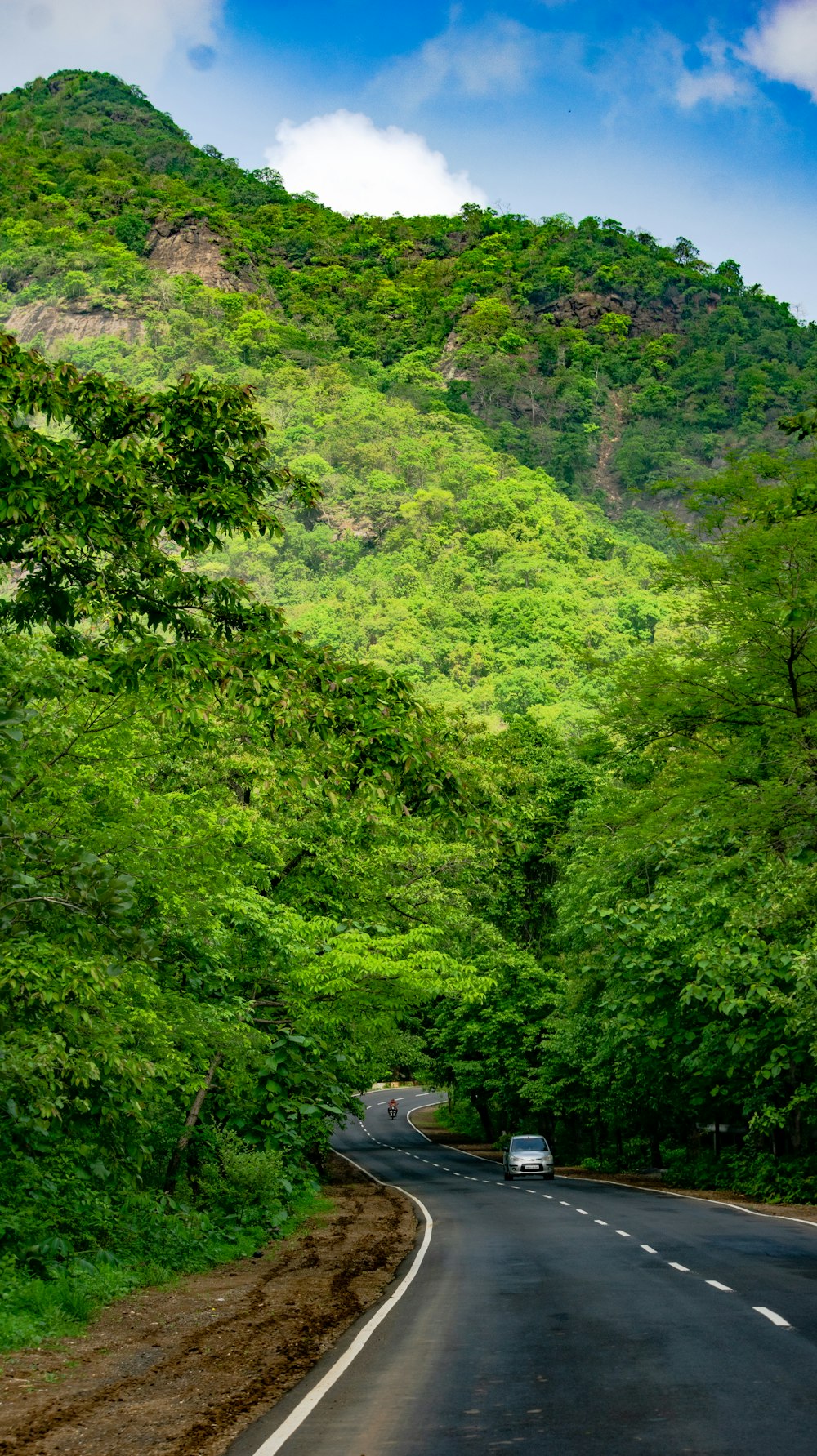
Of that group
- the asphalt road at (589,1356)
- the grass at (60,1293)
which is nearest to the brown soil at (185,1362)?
the grass at (60,1293)

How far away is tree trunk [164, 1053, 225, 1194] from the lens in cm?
2072

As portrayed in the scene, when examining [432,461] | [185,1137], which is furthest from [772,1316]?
[432,461]

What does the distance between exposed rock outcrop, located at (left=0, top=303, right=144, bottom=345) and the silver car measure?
145 meters

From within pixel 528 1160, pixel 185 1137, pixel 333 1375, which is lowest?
pixel 528 1160

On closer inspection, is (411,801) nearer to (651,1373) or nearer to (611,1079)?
(651,1373)

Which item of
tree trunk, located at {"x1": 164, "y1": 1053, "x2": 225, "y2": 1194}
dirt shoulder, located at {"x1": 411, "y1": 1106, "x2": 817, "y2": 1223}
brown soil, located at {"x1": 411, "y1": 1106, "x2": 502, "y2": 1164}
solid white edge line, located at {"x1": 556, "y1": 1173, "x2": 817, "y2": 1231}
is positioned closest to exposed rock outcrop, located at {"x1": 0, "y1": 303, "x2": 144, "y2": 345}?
brown soil, located at {"x1": 411, "y1": 1106, "x2": 502, "y2": 1164}

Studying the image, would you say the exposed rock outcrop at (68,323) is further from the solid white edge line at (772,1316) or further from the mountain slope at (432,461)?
the solid white edge line at (772,1316)

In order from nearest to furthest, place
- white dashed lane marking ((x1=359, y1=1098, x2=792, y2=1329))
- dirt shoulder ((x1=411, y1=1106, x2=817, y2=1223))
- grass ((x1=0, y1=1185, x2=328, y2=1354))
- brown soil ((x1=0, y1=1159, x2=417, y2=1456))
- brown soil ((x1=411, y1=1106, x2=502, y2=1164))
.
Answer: brown soil ((x1=0, y1=1159, x2=417, y2=1456)) < grass ((x1=0, y1=1185, x2=328, y2=1354)) < white dashed lane marking ((x1=359, y1=1098, x2=792, y2=1329)) < dirt shoulder ((x1=411, y1=1106, x2=817, y2=1223)) < brown soil ((x1=411, y1=1106, x2=502, y2=1164))

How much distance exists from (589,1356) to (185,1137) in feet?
39.4

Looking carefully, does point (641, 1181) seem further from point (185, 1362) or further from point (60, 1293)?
point (185, 1362)

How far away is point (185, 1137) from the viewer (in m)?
21.0

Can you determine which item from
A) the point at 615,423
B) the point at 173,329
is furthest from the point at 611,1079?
the point at 615,423

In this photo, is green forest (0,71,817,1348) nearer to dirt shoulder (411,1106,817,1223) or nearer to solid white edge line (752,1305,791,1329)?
dirt shoulder (411,1106,817,1223)

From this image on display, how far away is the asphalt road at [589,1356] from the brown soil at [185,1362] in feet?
1.43
